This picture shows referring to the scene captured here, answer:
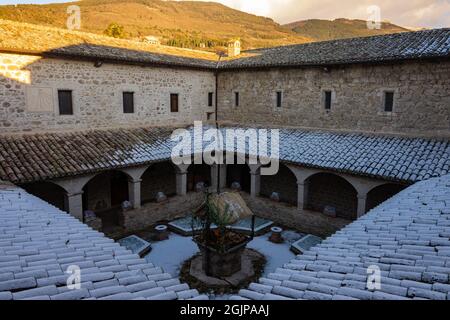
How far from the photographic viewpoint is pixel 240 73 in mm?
17859

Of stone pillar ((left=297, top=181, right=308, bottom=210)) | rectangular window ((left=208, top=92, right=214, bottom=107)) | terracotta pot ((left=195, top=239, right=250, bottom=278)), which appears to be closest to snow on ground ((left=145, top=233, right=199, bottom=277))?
terracotta pot ((left=195, top=239, right=250, bottom=278))

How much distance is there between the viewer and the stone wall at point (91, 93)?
11766 mm

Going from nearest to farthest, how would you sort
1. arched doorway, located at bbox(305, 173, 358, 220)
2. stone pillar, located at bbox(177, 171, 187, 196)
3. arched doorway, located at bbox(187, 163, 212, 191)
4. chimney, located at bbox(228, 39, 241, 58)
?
arched doorway, located at bbox(305, 173, 358, 220)
stone pillar, located at bbox(177, 171, 187, 196)
arched doorway, located at bbox(187, 163, 212, 191)
chimney, located at bbox(228, 39, 241, 58)

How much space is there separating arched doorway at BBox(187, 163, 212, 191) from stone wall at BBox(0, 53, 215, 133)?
98.0 inches

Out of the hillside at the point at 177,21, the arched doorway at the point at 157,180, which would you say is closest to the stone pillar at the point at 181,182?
the arched doorway at the point at 157,180

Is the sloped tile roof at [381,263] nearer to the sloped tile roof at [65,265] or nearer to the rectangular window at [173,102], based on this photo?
the sloped tile roof at [65,265]

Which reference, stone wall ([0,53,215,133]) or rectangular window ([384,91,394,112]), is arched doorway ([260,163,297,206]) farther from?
stone wall ([0,53,215,133])

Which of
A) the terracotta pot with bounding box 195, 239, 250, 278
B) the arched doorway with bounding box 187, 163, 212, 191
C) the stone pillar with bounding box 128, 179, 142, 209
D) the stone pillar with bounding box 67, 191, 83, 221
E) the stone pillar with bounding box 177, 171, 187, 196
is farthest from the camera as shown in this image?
the arched doorway with bounding box 187, 163, 212, 191

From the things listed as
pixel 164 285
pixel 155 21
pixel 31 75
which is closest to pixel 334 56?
pixel 31 75

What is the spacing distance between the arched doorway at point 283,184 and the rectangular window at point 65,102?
9540 mm

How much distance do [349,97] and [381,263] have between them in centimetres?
1093

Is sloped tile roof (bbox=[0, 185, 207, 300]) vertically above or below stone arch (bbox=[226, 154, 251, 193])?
above

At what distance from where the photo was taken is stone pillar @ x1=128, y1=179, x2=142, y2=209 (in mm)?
13289

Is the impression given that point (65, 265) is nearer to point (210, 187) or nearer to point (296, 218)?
point (296, 218)
